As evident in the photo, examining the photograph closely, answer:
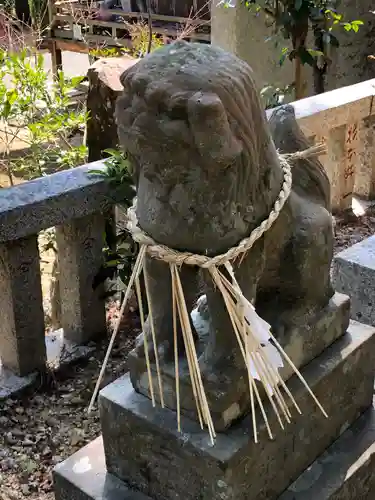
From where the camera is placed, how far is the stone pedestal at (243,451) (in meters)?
1.12

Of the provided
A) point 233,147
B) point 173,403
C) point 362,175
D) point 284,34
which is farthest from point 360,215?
point 233,147

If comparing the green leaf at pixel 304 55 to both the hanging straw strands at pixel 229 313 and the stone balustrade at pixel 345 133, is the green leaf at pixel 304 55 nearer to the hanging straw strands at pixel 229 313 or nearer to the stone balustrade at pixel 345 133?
the stone balustrade at pixel 345 133

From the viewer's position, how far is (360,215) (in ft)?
9.17

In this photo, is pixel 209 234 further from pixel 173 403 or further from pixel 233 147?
pixel 173 403

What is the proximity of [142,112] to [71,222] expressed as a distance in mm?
1056

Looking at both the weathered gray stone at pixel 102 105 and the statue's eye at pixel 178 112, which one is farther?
the weathered gray stone at pixel 102 105

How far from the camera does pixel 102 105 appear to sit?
2.26 metres

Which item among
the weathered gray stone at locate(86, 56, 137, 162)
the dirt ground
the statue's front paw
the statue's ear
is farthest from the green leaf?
the statue's ear

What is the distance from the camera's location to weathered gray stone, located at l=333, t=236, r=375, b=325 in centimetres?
176

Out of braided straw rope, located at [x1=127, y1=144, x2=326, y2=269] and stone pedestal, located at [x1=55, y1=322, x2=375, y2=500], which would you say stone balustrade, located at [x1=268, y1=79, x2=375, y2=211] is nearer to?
stone pedestal, located at [x1=55, y1=322, x2=375, y2=500]

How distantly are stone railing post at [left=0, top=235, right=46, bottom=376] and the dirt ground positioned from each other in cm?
10

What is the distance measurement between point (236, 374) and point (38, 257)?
88 centimetres

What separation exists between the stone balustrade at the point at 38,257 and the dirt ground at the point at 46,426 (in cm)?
9

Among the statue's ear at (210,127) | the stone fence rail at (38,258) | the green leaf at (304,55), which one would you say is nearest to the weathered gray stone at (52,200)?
the stone fence rail at (38,258)
